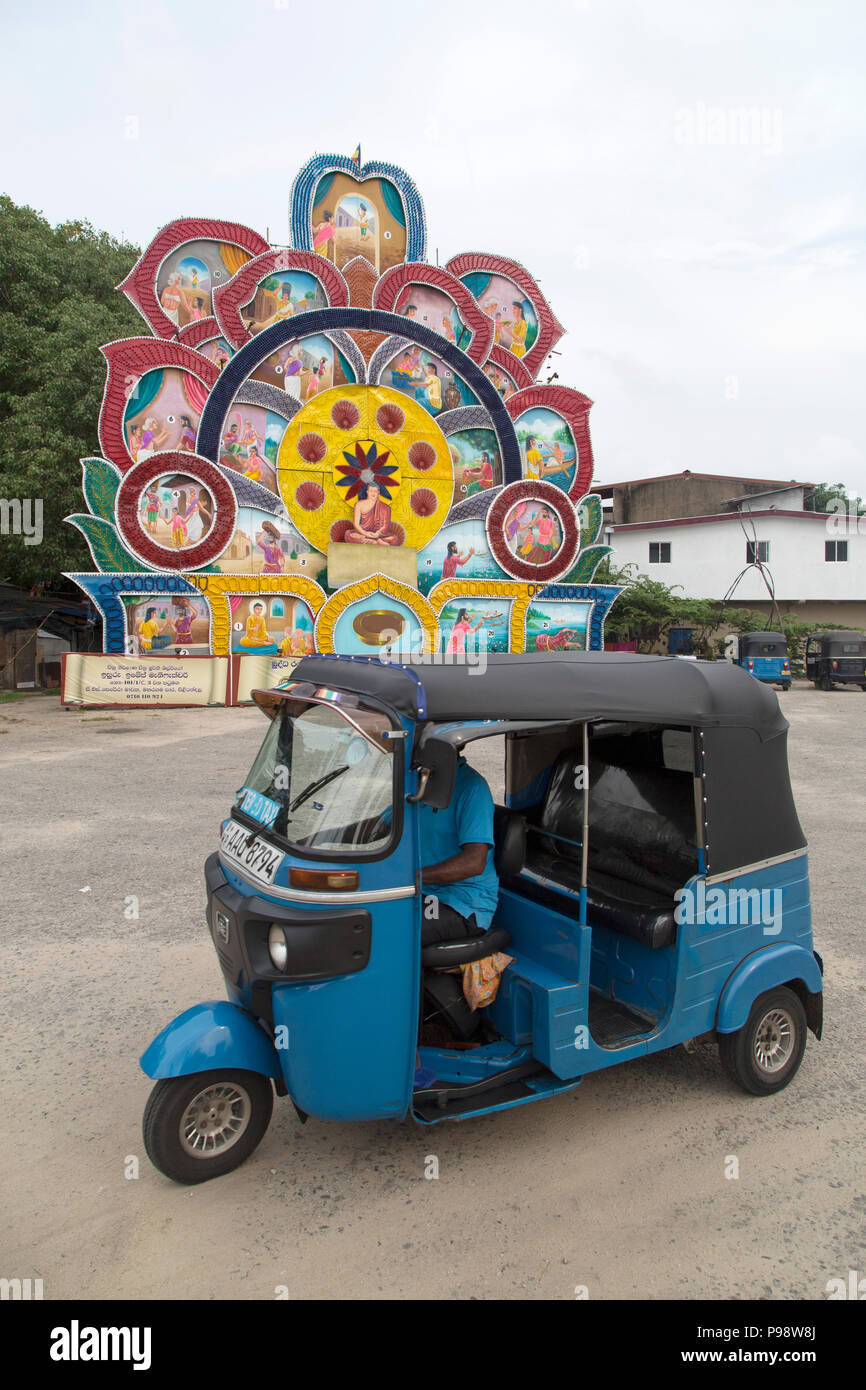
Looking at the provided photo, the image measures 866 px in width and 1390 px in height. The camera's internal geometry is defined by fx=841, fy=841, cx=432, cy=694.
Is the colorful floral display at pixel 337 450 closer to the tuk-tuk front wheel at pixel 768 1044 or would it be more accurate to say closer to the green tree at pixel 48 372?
the green tree at pixel 48 372

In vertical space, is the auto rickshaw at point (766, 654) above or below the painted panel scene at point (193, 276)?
below

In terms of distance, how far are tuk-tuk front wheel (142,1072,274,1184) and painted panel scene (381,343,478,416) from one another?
78.4 feet

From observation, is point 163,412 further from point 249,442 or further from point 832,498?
point 832,498

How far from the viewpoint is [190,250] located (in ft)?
75.3

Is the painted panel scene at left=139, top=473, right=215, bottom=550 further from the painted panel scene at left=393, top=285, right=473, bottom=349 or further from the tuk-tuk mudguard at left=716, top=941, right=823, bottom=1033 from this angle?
the tuk-tuk mudguard at left=716, top=941, right=823, bottom=1033

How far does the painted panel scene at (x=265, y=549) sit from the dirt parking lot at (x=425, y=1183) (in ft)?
61.0

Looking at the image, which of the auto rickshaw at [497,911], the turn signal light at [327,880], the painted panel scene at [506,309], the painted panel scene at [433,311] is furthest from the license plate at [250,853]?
the painted panel scene at [506,309]

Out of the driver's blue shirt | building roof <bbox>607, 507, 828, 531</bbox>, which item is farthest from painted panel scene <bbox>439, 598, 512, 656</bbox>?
the driver's blue shirt

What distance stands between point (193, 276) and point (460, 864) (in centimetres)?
2384

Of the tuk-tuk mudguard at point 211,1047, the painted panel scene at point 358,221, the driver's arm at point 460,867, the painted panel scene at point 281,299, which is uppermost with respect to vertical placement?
the painted panel scene at point 358,221

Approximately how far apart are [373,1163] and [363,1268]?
2.17ft

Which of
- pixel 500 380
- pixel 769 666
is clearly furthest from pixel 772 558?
pixel 500 380

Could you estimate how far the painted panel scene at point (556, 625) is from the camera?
89.1ft
